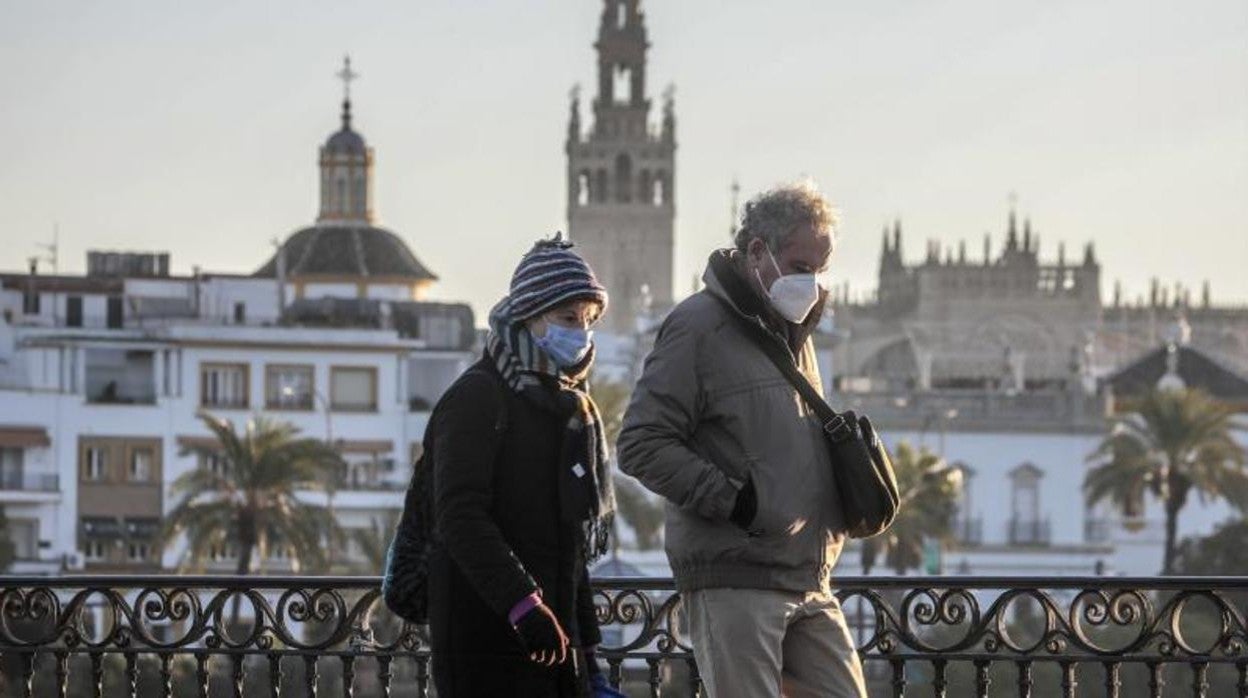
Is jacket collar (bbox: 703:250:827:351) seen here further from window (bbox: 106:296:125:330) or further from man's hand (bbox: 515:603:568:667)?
Answer: window (bbox: 106:296:125:330)

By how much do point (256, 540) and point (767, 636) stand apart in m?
54.7

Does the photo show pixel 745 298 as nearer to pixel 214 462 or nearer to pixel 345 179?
pixel 214 462

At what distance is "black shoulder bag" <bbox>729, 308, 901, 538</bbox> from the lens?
40.6 ft

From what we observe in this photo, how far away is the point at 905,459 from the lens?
268 feet

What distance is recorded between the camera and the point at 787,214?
40.6ft

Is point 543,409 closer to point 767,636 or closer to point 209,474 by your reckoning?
point 767,636

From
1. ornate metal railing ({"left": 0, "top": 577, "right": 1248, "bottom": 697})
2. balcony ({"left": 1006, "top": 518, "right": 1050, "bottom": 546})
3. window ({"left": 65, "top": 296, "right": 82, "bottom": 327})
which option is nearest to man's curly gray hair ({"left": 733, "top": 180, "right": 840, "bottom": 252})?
ornate metal railing ({"left": 0, "top": 577, "right": 1248, "bottom": 697})

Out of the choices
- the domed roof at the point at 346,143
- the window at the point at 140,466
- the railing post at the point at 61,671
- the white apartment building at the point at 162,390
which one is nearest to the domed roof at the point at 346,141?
the domed roof at the point at 346,143

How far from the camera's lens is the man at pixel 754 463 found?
12.3 metres

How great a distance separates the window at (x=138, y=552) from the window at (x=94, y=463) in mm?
2517

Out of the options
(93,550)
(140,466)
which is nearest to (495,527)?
(93,550)

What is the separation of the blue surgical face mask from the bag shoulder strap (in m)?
0.64

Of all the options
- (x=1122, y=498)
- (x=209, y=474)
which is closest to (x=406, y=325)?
(x=1122, y=498)

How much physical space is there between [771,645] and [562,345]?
1.07m
